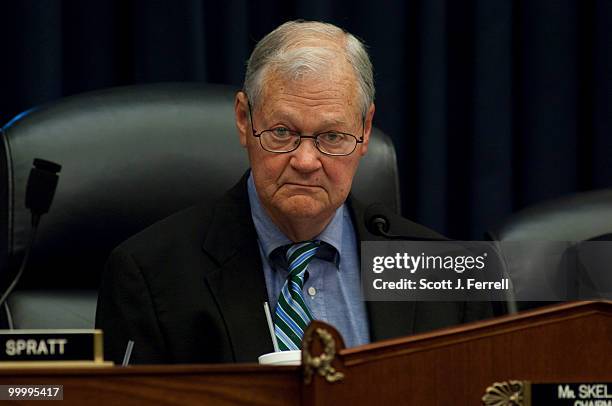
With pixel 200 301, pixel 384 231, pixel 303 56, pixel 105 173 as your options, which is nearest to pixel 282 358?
pixel 384 231

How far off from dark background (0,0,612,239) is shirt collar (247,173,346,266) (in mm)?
750

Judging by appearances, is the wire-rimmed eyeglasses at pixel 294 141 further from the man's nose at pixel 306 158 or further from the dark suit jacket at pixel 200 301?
the dark suit jacket at pixel 200 301

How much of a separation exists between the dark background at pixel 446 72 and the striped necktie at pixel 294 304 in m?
0.86

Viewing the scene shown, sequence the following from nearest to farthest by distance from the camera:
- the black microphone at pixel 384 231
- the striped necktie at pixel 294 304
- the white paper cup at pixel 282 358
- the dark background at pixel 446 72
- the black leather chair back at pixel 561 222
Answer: the white paper cup at pixel 282 358
the black microphone at pixel 384 231
the striped necktie at pixel 294 304
the black leather chair back at pixel 561 222
the dark background at pixel 446 72

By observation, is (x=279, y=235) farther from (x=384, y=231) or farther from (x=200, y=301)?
(x=384, y=231)

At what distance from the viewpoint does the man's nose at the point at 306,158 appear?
154 cm

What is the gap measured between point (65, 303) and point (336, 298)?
0.50 metres

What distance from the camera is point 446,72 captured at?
8.29 ft

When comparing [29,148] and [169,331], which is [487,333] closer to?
[169,331]

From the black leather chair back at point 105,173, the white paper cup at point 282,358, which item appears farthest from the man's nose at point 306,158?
the white paper cup at point 282,358

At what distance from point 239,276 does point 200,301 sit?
0.22 ft

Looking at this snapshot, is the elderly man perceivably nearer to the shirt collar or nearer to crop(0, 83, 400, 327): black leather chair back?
the shirt collar

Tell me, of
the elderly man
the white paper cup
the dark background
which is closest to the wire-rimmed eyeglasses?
the elderly man

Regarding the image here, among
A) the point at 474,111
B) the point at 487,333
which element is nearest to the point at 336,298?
the point at 487,333
